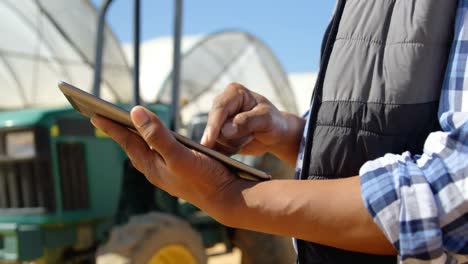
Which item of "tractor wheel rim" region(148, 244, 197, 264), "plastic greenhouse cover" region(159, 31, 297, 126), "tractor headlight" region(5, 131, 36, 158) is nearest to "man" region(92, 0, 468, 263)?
"tractor wheel rim" region(148, 244, 197, 264)

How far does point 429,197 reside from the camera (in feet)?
3.08

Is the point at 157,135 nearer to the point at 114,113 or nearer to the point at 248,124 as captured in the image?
the point at 114,113

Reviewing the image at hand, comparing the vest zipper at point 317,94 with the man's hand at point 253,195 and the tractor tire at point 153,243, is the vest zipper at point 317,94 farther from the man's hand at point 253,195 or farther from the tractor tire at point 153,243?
the tractor tire at point 153,243

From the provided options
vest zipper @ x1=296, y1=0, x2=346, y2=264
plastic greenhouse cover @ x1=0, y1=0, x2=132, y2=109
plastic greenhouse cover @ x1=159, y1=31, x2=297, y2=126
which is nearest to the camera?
vest zipper @ x1=296, y1=0, x2=346, y2=264

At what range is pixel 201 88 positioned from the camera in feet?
44.7

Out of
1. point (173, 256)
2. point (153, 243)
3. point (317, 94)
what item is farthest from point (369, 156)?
point (173, 256)

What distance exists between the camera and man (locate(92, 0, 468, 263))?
0.95m

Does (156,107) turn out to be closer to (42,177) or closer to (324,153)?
(42,177)

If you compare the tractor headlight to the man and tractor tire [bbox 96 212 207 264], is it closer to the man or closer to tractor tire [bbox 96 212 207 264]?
tractor tire [bbox 96 212 207 264]

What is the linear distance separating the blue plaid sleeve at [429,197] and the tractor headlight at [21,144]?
9.80 ft

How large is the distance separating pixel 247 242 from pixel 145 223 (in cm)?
112

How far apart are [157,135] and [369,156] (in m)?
0.39

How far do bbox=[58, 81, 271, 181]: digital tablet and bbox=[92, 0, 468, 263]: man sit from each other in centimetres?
2

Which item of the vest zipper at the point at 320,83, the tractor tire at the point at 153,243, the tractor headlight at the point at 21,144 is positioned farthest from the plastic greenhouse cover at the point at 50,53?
the vest zipper at the point at 320,83
